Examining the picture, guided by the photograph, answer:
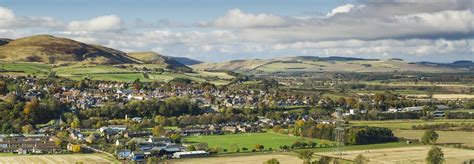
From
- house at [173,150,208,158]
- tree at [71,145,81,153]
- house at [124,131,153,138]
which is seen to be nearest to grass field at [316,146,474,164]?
house at [173,150,208,158]

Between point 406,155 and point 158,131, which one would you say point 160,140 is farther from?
point 406,155

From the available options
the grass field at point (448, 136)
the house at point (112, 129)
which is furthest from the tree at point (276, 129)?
the house at point (112, 129)

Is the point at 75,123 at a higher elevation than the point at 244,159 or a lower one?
higher

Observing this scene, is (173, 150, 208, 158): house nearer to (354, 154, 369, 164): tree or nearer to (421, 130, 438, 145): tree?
(354, 154, 369, 164): tree

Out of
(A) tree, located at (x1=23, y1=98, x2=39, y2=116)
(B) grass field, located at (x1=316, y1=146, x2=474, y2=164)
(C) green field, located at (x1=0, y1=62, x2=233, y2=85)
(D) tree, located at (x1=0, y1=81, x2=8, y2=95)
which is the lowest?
Result: (B) grass field, located at (x1=316, y1=146, x2=474, y2=164)

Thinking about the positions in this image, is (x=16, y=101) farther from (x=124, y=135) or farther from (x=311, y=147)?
(x=311, y=147)

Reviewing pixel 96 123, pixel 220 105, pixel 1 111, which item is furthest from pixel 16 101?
pixel 220 105

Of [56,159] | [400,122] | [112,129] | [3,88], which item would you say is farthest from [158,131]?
[3,88]
